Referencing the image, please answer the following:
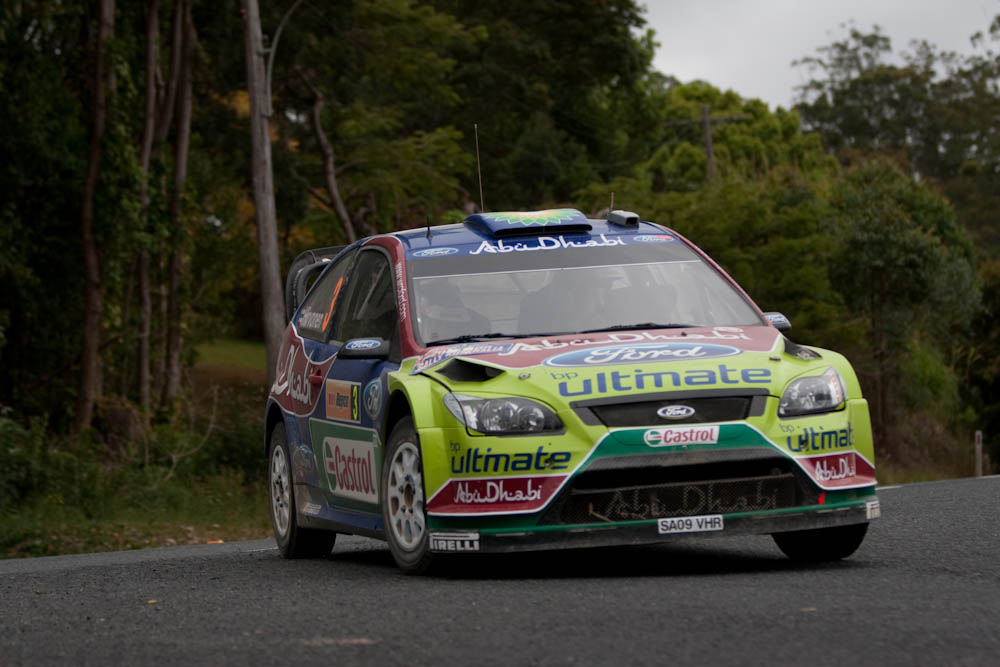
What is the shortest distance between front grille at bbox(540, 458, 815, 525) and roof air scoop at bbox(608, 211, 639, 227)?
2.13m

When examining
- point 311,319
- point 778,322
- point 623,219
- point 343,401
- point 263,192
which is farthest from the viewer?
point 263,192

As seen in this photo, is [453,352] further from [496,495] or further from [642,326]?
[642,326]

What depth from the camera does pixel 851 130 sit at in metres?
99.0

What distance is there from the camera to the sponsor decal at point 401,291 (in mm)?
8609

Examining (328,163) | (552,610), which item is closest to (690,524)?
(552,610)

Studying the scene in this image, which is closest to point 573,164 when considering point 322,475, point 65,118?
point 65,118

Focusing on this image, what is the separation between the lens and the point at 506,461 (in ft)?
24.5

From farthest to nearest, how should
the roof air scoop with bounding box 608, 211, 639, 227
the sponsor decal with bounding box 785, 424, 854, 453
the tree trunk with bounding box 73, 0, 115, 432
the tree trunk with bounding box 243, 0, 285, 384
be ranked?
the tree trunk with bounding box 73, 0, 115, 432, the tree trunk with bounding box 243, 0, 285, 384, the roof air scoop with bounding box 608, 211, 639, 227, the sponsor decal with bounding box 785, 424, 854, 453

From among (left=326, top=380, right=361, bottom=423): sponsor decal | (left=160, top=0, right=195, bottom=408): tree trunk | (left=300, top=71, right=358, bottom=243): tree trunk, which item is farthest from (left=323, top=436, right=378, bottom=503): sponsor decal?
(left=300, top=71, right=358, bottom=243): tree trunk

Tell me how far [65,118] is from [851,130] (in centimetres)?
7522

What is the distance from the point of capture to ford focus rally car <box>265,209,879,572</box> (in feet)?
24.5

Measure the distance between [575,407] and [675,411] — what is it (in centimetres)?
43

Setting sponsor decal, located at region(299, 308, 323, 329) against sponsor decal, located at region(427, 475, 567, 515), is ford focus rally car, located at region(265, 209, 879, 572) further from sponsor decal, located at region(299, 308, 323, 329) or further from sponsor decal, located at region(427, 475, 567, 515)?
sponsor decal, located at region(299, 308, 323, 329)

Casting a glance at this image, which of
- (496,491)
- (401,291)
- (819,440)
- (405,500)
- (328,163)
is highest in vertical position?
(328,163)
